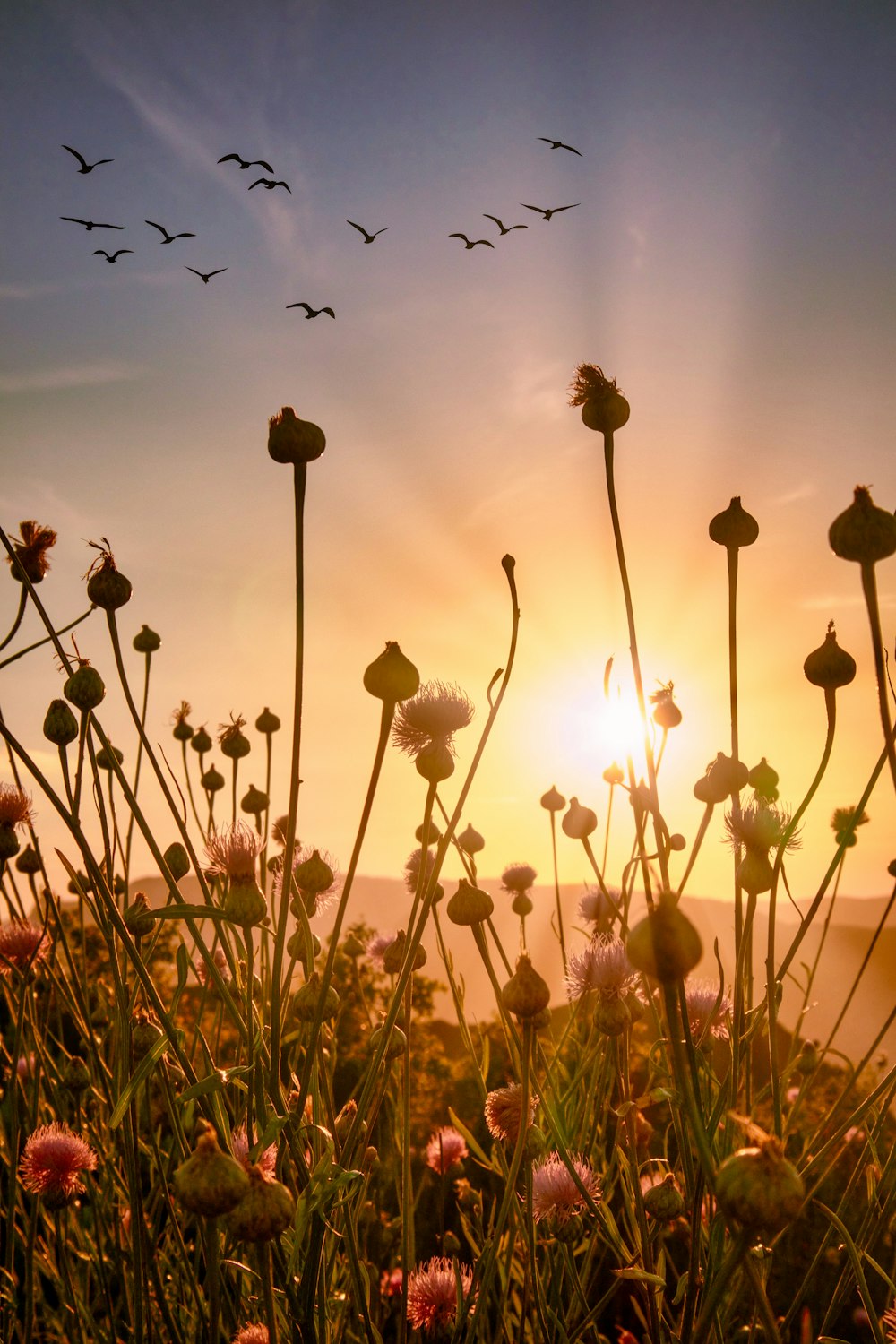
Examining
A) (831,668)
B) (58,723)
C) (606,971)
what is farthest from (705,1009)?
(58,723)

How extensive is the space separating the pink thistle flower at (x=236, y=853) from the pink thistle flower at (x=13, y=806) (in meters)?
0.86

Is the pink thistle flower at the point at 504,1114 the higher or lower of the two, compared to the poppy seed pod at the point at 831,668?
lower

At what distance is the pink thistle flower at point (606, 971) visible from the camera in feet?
5.18

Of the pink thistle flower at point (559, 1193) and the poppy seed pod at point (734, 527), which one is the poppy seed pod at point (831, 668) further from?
the pink thistle flower at point (559, 1193)

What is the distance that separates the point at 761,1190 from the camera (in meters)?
0.71

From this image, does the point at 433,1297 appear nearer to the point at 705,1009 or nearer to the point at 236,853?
the point at 705,1009

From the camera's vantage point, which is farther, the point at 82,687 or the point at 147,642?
the point at 147,642

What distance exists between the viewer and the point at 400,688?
1221 mm

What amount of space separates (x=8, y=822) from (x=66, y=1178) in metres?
0.86

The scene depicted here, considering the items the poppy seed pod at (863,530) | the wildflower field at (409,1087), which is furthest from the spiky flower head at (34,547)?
the poppy seed pod at (863,530)

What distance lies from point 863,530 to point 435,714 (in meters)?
0.80

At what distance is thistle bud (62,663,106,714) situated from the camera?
1410mm

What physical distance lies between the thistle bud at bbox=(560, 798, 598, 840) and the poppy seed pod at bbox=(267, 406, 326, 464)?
4.17 ft

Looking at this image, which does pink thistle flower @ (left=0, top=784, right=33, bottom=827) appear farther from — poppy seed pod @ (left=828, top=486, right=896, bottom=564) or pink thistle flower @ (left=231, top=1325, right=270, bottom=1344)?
poppy seed pod @ (left=828, top=486, right=896, bottom=564)
